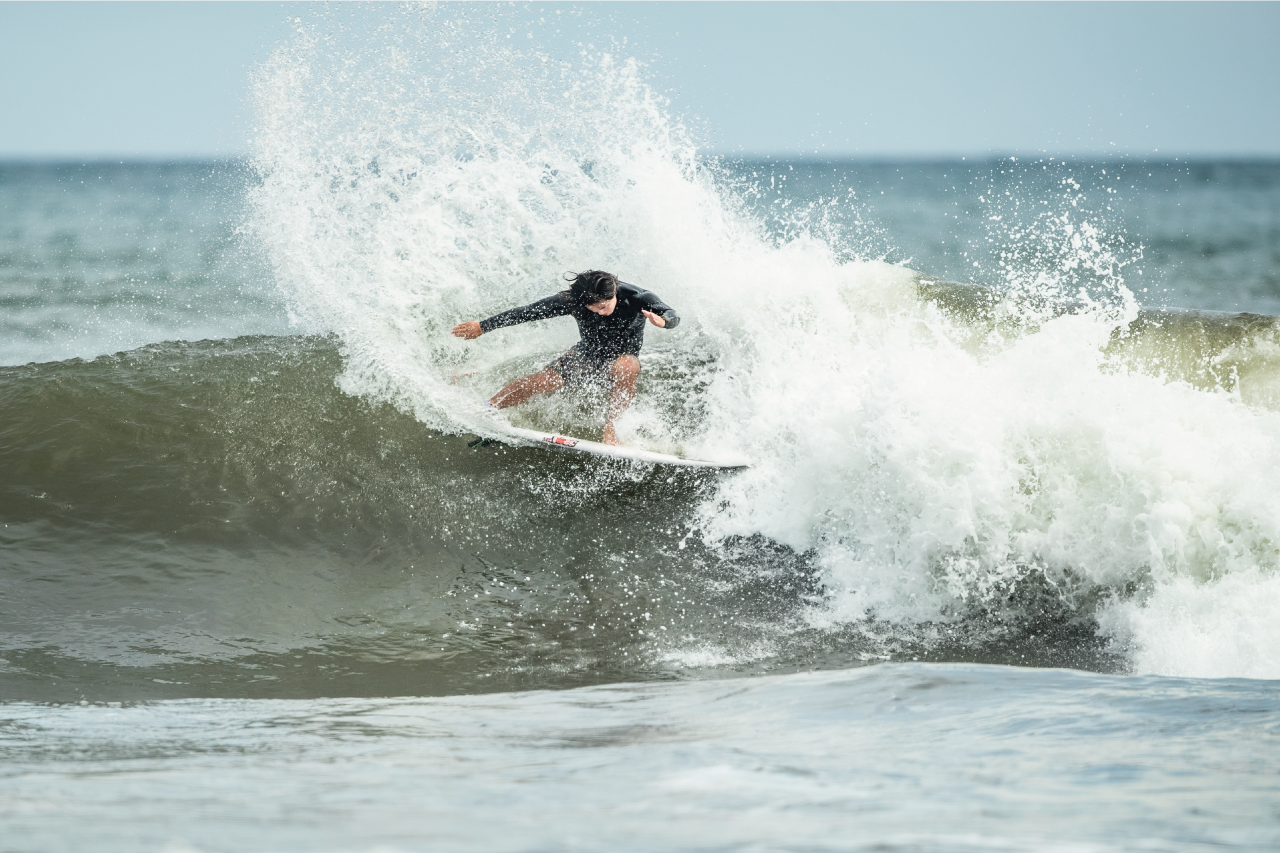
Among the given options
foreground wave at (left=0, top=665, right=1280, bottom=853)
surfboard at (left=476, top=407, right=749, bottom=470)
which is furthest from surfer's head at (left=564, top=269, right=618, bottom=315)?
foreground wave at (left=0, top=665, right=1280, bottom=853)

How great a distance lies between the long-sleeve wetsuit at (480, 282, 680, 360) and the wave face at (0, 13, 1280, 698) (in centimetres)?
52

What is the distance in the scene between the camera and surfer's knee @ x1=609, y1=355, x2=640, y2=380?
23.7ft

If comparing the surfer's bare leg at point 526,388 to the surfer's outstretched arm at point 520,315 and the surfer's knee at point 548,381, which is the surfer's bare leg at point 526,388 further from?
the surfer's outstretched arm at point 520,315

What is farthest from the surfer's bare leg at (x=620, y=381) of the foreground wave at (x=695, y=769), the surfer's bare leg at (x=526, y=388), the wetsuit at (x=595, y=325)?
the foreground wave at (x=695, y=769)

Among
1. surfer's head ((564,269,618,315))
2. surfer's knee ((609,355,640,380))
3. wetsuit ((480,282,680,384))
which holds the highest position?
surfer's head ((564,269,618,315))

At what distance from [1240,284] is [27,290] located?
2594 centimetres

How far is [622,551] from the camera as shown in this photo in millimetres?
5984

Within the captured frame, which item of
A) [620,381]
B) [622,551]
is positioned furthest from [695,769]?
[620,381]

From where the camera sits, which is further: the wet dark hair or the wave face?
the wet dark hair

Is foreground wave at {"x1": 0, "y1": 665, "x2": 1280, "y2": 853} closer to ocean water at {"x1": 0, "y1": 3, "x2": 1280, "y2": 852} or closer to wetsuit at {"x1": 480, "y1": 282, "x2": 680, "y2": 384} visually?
ocean water at {"x1": 0, "y1": 3, "x2": 1280, "y2": 852}

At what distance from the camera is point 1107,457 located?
5.61 m

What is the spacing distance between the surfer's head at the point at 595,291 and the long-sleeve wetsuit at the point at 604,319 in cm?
7

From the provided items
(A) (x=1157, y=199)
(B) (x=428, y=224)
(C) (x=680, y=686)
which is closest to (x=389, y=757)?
(C) (x=680, y=686)

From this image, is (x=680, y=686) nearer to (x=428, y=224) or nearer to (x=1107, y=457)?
(x=1107, y=457)
